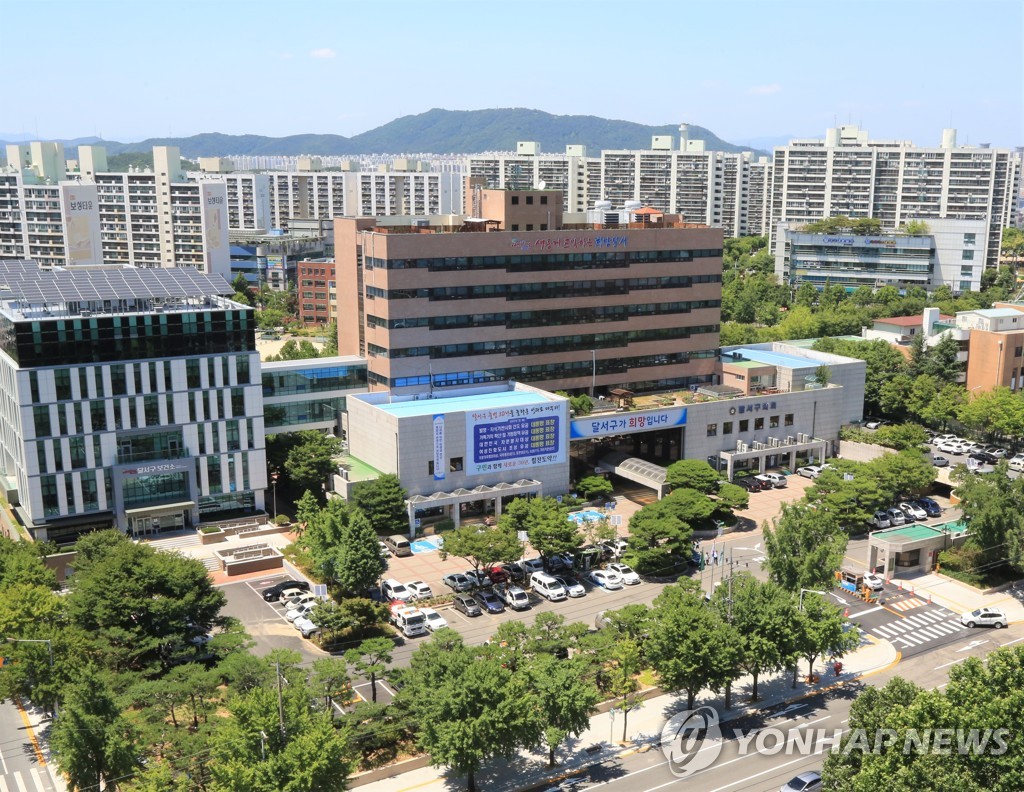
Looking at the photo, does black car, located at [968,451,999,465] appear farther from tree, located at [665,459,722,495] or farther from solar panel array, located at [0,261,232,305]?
solar panel array, located at [0,261,232,305]

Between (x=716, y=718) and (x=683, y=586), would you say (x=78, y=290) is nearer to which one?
(x=683, y=586)

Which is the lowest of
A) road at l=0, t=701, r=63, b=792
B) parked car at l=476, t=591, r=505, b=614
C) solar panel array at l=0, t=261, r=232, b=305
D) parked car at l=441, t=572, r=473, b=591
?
road at l=0, t=701, r=63, b=792

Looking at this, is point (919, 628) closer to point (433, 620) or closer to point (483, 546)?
point (483, 546)

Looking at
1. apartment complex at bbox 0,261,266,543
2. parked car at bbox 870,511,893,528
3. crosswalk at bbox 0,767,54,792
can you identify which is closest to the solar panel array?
apartment complex at bbox 0,261,266,543

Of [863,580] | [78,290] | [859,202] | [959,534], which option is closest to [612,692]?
[863,580]

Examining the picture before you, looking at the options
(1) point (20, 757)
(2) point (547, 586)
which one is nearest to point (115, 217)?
(2) point (547, 586)

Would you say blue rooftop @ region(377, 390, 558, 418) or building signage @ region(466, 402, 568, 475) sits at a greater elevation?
blue rooftop @ region(377, 390, 558, 418)
